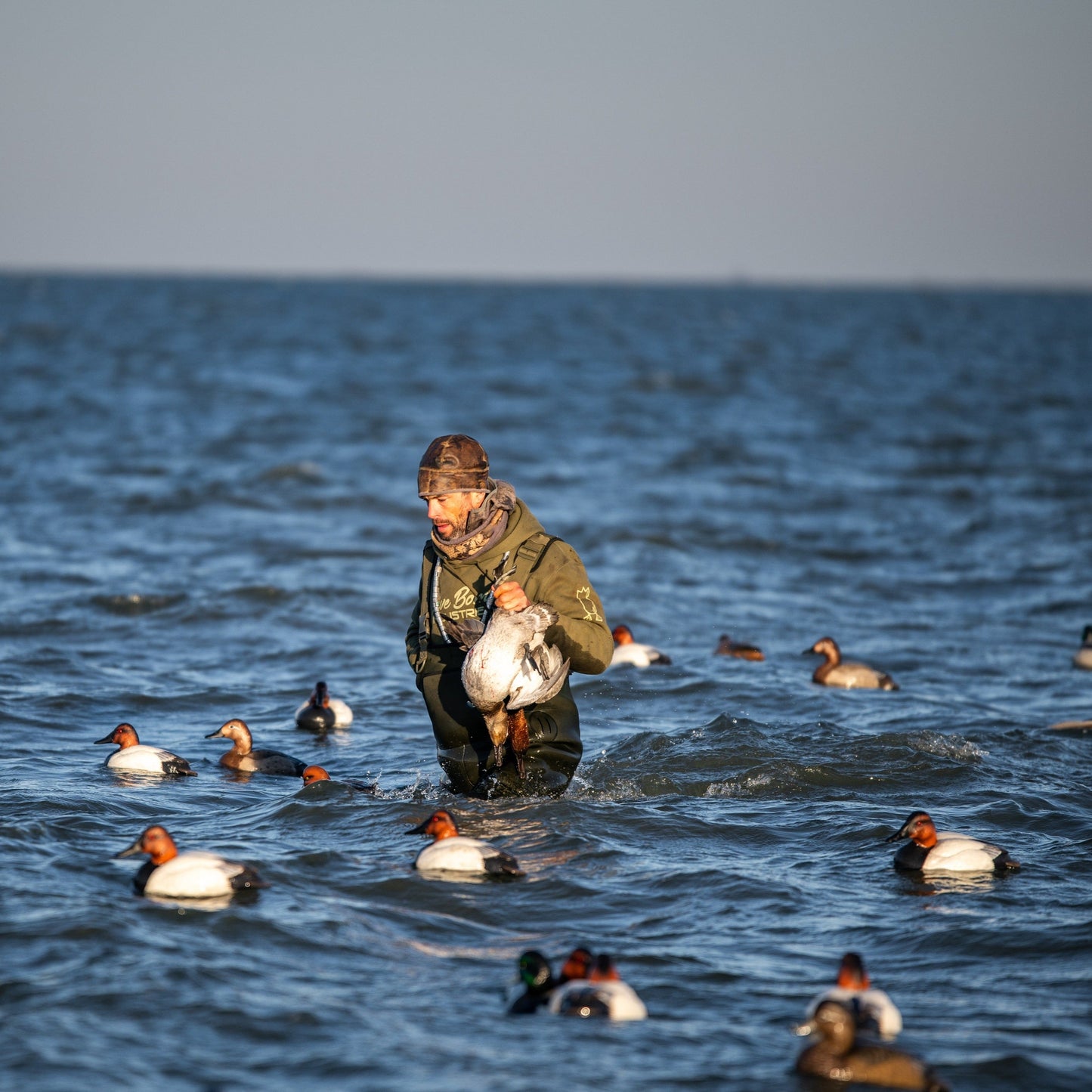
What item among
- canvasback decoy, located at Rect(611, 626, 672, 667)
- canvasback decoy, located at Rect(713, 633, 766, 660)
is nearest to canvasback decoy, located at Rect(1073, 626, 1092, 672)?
canvasback decoy, located at Rect(713, 633, 766, 660)

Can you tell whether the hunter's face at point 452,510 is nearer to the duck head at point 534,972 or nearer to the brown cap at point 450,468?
the brown cap at point 450,468

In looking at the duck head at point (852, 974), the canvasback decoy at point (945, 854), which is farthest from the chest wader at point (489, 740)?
the duck head at point (852, 974)

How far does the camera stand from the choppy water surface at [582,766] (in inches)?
210

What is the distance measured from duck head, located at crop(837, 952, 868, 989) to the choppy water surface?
27 centimetres

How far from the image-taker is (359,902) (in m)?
6.55

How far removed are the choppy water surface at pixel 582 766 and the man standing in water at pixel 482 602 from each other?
32 centimetres

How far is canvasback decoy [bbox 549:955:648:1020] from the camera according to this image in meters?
5.33

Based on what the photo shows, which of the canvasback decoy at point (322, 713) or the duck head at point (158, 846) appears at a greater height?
the duck head at point (158, 846)

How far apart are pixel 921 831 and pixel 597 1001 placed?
259cm

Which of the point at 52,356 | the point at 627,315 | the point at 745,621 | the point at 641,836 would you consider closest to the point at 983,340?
the point at 627,315

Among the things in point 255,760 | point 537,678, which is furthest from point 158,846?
point 255,760

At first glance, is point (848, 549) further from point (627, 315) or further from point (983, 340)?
point (627, 315)

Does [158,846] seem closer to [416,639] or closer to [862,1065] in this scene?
[416,639]

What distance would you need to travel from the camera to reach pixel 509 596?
6703 millimetres
